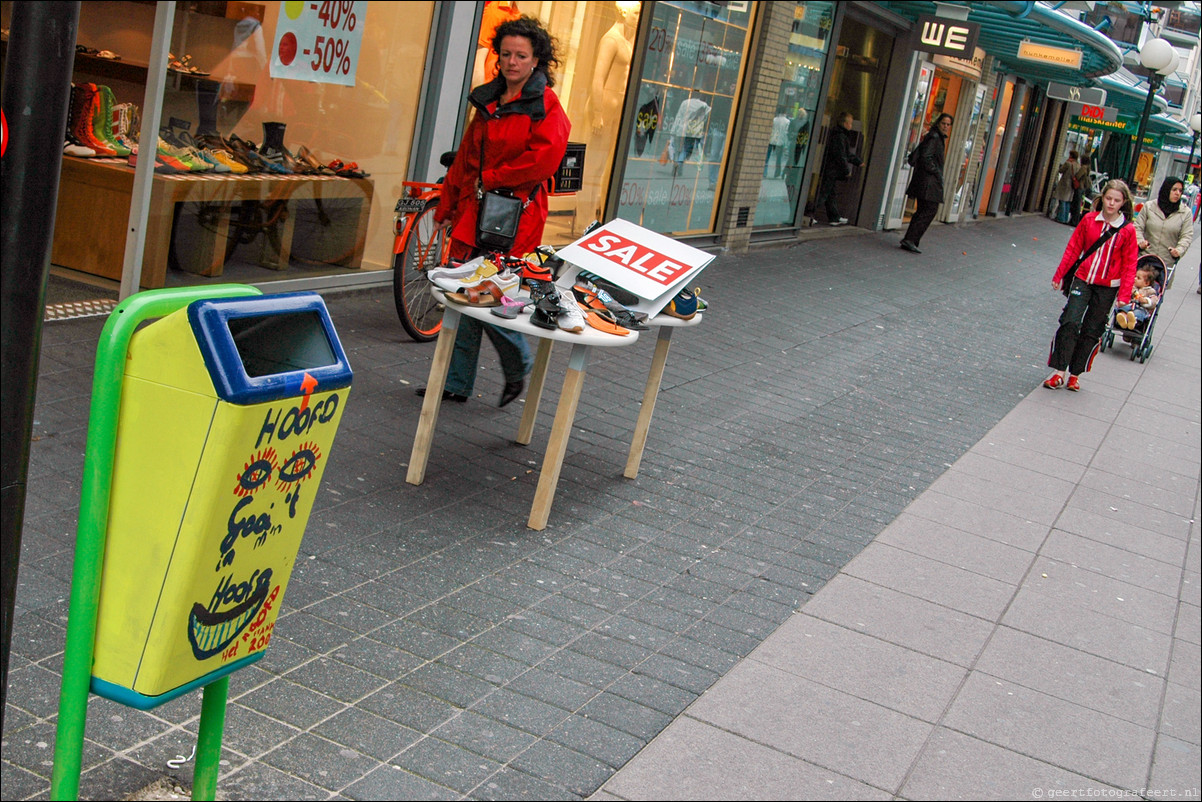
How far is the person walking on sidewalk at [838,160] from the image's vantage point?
17844mm

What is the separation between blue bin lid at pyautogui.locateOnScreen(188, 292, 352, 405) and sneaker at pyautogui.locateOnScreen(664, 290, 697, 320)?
10.2ft

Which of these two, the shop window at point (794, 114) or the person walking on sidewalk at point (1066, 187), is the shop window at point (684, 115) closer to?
the shop window at point (794, 114)

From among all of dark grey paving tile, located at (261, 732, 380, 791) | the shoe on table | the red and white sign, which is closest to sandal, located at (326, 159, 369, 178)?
the shoe on table

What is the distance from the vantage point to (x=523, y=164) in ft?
18.9

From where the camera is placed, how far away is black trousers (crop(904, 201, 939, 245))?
1741 cm

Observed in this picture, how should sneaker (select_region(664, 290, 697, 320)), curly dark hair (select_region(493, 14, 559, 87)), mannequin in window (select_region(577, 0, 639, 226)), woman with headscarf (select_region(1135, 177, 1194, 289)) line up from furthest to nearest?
woman with headscarf (select_region(1135, 177, 1194, 289)) → mannequin in window (select_region(577, 0, 639, 226)) → curly dark hair (select_region(493, 14, 559, 87)) → sneaker (select_region(664, 290, 697, 320))

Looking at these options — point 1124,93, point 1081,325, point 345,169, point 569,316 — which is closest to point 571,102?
point 345,169

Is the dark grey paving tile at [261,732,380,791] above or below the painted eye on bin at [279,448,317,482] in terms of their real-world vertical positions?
below

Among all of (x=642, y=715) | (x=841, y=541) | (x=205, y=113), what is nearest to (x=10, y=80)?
(x=642, y=715)

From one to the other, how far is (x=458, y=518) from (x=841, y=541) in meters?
1.79

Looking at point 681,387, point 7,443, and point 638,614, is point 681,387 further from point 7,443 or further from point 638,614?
point 7,443

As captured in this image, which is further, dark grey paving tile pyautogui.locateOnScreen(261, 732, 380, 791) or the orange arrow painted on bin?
dark grey paving tile pyautogui.locateOnScreen(261, 732, 380, 791)

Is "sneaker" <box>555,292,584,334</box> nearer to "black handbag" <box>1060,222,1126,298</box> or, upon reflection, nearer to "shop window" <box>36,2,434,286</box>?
"shop window" <box>36,2,434,286</box>

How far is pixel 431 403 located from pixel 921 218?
14.1m
